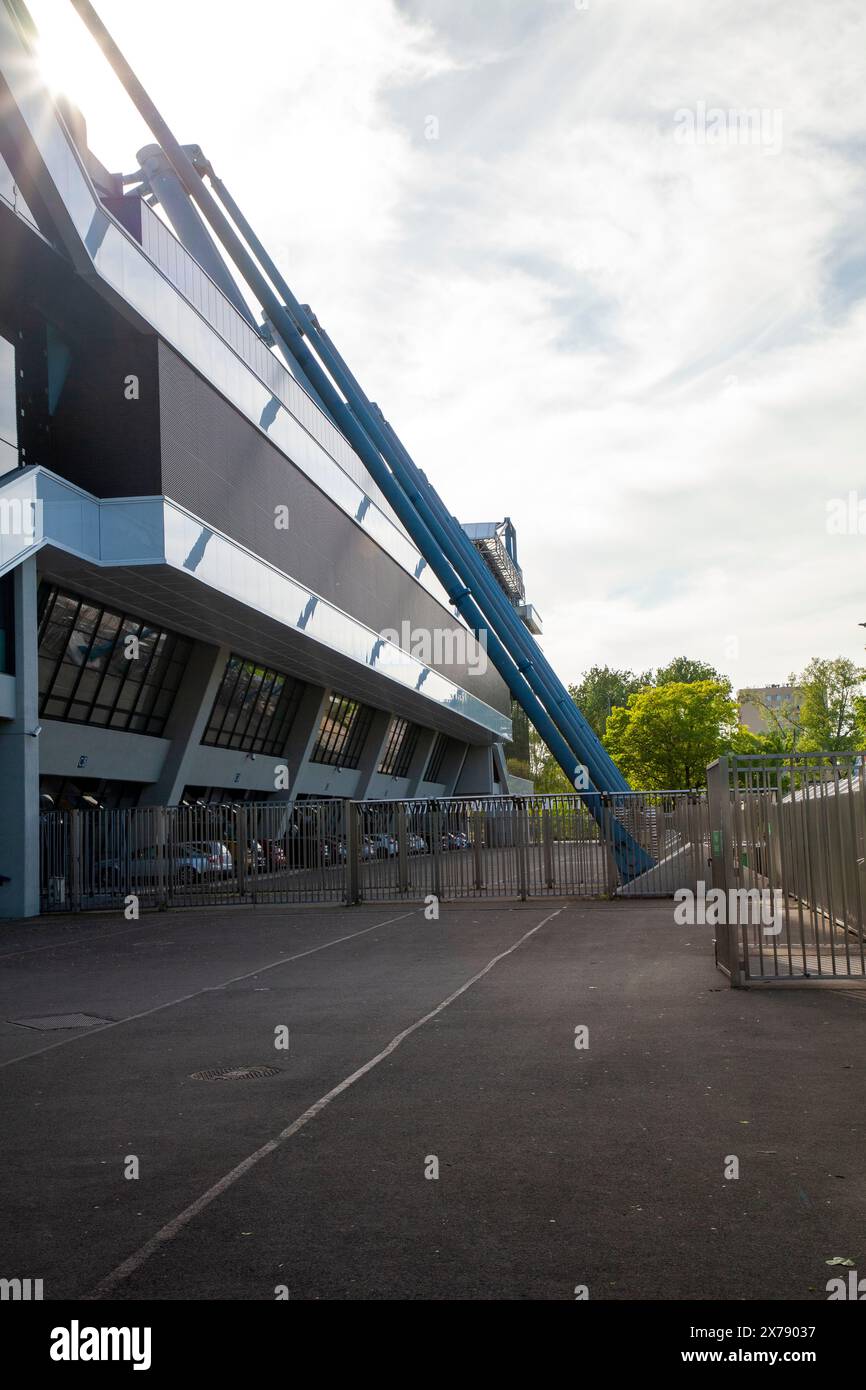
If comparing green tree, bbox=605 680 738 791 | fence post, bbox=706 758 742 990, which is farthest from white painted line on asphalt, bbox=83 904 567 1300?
green tree, bbox=605 680 738 791

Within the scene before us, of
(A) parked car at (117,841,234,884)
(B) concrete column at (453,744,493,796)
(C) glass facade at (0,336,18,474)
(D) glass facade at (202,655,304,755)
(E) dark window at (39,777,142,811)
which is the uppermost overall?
(C) glass facade at (0,336,18,474)

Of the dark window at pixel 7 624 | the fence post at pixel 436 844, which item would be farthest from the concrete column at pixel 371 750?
the dark window at pixel 7 624

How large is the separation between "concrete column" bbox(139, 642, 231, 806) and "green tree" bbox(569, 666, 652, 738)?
104 m

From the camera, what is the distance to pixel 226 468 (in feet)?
106

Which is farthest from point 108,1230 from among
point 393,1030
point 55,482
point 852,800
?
point 55,482

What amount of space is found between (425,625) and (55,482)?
124 feet

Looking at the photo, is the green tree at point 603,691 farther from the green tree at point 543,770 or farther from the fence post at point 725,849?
the fence post at point 725,849

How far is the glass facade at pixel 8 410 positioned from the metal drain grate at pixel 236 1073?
61.7 feet

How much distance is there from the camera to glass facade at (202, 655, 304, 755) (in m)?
39.1

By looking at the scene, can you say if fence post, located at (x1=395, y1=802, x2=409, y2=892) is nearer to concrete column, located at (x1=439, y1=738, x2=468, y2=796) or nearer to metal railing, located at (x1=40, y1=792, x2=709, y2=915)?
metal railing, located at (x1=40, y1=792, x2=709, y2=915)

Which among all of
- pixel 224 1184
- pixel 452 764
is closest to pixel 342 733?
pixel 452 764

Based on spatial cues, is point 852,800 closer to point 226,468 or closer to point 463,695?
point 226,468

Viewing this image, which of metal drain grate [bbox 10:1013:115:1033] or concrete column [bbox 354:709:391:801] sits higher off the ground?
concrete column [bbox 354:709:391:801]

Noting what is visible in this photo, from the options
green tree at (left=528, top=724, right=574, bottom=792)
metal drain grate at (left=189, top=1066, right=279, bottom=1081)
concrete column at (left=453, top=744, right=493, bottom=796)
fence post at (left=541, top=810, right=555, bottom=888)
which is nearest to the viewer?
metal drain grate at (left=189, top=1066, right=279, bottom=1081)
